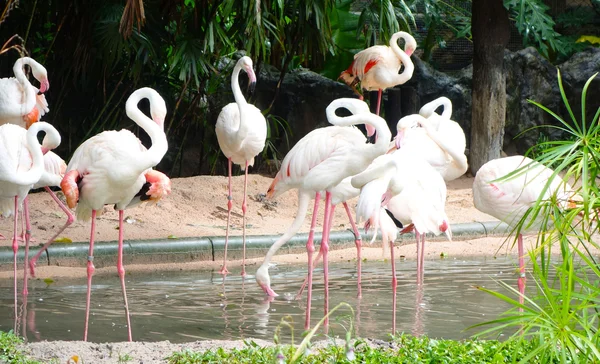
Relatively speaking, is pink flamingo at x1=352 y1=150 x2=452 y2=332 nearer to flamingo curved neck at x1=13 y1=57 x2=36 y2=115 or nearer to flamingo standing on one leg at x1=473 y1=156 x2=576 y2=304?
flamingo standing on one leg at x1=473 y1=156 x2=576 y2=304

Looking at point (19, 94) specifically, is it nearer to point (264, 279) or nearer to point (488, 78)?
point (264, 279)

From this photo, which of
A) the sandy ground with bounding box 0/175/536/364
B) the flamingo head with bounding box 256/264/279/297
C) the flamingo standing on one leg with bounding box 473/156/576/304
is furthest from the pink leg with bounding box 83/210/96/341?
the flamingo standing on one leg with bounding box 473/156/576/304

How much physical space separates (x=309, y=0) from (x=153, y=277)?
11.9 feet

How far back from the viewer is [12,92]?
24.1ft

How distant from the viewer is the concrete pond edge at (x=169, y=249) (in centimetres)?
647

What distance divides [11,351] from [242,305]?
6.80 ft

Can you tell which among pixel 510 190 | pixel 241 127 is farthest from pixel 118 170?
pixel 510 190

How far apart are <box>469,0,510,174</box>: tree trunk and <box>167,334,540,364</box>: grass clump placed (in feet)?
23.2

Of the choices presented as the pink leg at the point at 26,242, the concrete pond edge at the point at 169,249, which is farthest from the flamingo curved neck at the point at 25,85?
the concrete pond edge at the point at 169,249

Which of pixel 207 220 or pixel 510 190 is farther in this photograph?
pixel 207 220

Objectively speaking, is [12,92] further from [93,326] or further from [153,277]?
[93,326]

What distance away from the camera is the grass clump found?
3.42 metres

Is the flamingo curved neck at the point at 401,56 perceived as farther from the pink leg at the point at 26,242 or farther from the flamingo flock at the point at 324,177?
the pink leg at the point at 26,242

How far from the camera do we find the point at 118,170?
4902 millimetres
